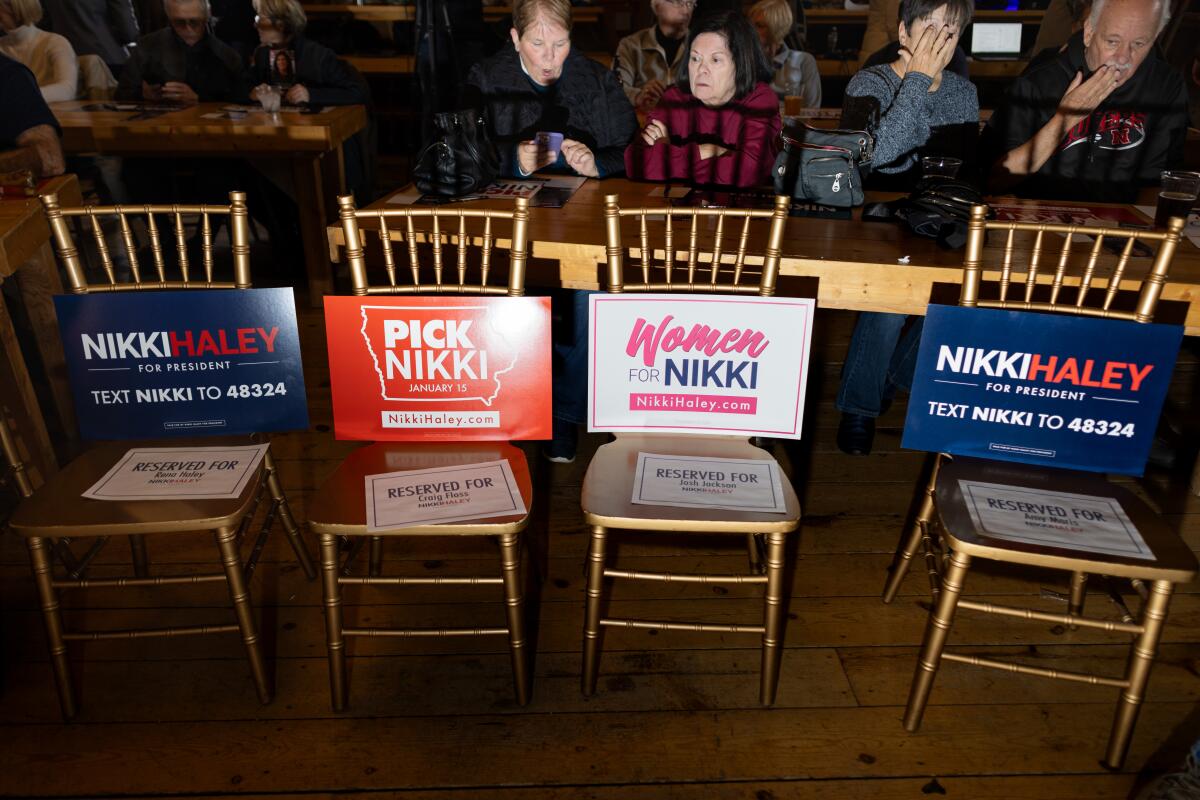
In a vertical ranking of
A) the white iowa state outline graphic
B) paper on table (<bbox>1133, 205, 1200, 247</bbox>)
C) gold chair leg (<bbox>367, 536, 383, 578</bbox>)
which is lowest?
gold chair leg (<bbox>367, 536, 383, 578</bbox>)

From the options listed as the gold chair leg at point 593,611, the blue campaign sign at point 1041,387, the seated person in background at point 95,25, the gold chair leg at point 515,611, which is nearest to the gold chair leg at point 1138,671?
the blue campaign sign at point 1041,387

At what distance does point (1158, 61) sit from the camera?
2512 millimetres

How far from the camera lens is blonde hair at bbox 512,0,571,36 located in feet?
8.24

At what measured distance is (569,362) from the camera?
8.32 feet

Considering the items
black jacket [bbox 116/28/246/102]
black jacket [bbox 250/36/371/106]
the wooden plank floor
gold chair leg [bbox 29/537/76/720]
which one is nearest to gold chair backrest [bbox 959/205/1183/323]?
the wooden plank floor

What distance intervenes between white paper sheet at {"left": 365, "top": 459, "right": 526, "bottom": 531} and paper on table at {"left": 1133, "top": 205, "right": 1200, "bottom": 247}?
170 cm

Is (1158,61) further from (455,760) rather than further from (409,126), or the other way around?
(409,126)

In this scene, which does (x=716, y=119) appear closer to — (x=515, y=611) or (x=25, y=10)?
(x=515, y=611)

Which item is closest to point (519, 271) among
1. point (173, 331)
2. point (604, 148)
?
point (173, 331)

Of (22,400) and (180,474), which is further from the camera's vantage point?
(22,400)

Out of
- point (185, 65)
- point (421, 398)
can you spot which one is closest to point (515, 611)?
point (421, 398)

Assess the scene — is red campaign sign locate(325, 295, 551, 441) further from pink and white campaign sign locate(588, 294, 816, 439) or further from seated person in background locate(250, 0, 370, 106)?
seated person in background locate(250, 0, 370, 106)

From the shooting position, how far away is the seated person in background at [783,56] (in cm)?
378

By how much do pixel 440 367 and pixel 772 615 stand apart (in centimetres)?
80
